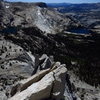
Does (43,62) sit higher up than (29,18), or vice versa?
(43,62)

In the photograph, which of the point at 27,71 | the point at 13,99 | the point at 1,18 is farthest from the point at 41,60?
the point at 1,18

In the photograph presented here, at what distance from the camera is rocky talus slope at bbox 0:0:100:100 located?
1973 cm

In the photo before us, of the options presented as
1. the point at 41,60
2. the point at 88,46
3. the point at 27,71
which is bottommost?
the point at 88,46

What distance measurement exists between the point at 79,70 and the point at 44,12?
111292 mm

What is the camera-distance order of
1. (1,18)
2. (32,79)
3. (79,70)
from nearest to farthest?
(32,79) → (79,70) → (1,18)

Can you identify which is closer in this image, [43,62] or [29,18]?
[43,62]

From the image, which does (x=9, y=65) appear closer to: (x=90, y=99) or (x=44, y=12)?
(x=90, y=99)

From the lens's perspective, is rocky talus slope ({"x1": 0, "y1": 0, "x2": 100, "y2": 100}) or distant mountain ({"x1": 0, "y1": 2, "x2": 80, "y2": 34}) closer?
rocky talus slope ({"x1": 0, "y1": 0, "x2": 100, "y2": 100})

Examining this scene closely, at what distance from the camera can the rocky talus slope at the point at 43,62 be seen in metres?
19.7

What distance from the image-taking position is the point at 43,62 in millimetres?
39125

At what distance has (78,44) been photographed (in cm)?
14025

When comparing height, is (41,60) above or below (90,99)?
above

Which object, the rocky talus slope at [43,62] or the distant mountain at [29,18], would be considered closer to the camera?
the rocky talus slope at [43,62]

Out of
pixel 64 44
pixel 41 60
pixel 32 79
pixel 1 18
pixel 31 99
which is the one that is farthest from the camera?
pixel 1 18
